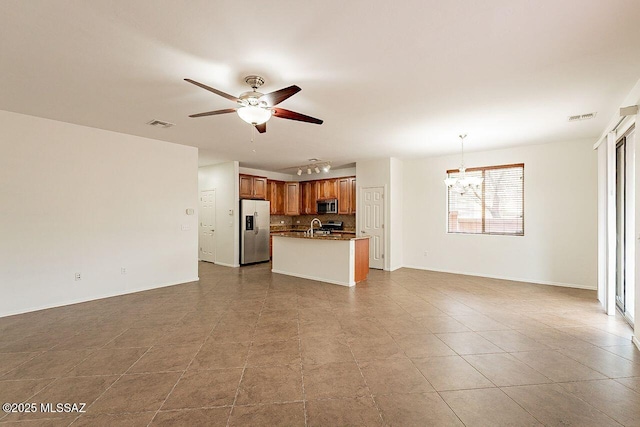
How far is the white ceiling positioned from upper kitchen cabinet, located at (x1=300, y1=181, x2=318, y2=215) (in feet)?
14.7

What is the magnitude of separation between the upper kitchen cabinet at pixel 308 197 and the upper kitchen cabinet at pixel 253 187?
130 cm

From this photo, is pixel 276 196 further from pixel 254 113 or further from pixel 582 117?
pixel 582 117

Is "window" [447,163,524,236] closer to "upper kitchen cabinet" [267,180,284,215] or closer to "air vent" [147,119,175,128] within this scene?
"upper kitchen cabinet" [267,180,284,215]

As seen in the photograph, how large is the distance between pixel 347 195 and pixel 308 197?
4.69ft

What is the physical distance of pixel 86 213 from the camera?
4379 millimetres

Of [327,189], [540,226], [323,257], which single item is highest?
[327,189]

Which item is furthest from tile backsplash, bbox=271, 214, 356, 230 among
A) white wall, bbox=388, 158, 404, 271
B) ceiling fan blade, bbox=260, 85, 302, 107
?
ceiling fan blade, bbox=260, 85, 302, 107

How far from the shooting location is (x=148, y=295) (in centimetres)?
470

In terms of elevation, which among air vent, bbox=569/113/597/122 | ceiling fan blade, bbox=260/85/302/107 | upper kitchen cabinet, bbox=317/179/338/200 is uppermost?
air vent, bbox=569/113/597/122

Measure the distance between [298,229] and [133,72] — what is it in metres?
7.07

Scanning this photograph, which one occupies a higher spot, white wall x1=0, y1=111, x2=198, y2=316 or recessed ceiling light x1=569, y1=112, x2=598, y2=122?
recessed ceiling light x1=569, y1=112, x2=598, y2=122

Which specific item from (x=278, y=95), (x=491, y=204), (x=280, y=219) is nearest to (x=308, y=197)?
(x=280, y=219)

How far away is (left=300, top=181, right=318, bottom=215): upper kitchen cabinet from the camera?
8695mm

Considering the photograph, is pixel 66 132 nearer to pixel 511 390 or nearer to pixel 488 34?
pixel 488 34
